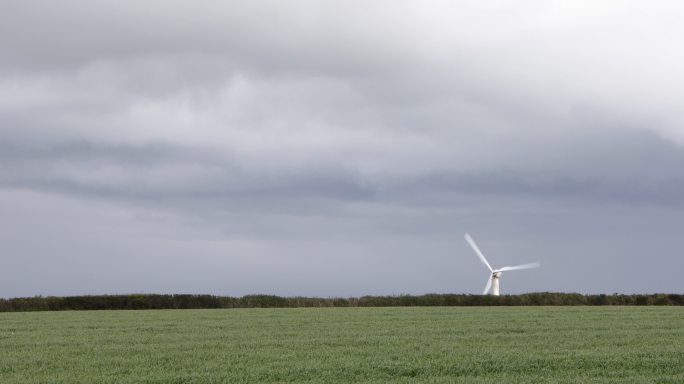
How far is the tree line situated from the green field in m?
21.0

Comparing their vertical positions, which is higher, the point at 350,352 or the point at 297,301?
the point at 297,301

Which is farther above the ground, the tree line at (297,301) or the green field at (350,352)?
the tree line at (297,301)

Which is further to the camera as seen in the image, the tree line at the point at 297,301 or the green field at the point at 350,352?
the tree line at the point at 297,301

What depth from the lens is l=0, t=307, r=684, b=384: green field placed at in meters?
13.7

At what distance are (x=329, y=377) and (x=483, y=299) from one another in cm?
3708

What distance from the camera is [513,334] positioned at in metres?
21.1

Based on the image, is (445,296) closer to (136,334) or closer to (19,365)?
(136,334)

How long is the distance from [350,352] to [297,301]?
31.2 m

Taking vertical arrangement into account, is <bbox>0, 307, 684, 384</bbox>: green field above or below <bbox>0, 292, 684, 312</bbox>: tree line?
below

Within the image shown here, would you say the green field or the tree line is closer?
the green field

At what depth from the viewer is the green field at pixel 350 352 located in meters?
13.7

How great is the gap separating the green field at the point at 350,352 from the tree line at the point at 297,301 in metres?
21.0

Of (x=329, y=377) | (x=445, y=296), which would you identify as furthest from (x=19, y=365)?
(x=445, y=296)

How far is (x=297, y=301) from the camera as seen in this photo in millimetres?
47906
